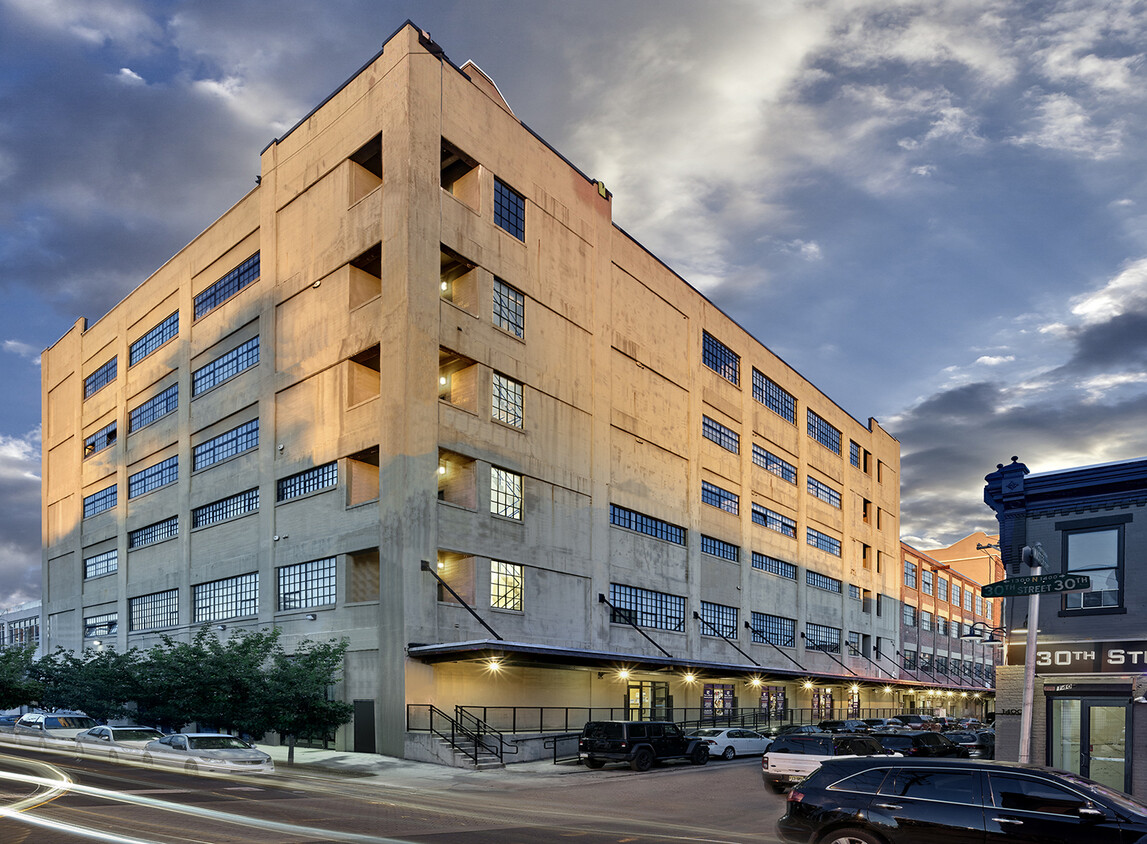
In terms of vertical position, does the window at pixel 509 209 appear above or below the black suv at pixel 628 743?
above

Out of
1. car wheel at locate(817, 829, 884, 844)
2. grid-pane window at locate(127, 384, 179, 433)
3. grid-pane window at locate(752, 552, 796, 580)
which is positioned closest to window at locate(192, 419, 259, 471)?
grid-pane window at locate(127, 384, 179, 433)

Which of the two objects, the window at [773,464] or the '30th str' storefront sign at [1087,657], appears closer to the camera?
the '30th str' storefront sign at [1087,657]

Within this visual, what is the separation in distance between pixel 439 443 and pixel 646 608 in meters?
18.0

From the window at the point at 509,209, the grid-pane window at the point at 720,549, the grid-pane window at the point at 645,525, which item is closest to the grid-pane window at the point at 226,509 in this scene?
the window at the point at 509,209

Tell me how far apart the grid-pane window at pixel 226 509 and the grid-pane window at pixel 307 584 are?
4746 mm

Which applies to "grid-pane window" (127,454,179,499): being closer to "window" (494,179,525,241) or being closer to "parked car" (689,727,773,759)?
"window" (494,179,525,241)

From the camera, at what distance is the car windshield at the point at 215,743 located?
2962 cm

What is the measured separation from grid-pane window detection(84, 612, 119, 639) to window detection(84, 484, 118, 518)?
695cm

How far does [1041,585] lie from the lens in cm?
1714

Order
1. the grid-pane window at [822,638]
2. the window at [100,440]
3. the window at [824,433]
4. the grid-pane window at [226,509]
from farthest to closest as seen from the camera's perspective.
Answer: the window at [824,433], the grid-pane window at [822,638], the window at [100,440], the grid-pane window at [226,509]

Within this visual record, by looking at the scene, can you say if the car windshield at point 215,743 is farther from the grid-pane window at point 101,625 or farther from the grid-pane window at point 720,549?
the grid-pane window at point 101,625

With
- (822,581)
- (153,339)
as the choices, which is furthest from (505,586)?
(822,581)

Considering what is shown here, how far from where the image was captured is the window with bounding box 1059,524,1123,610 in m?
23.1

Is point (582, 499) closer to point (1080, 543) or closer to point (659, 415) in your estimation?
point (659, 415)
